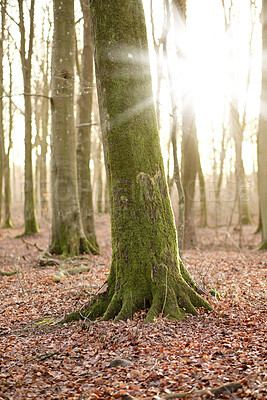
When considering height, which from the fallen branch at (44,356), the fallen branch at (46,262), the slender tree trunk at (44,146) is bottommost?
the fallen branch at (44,356)

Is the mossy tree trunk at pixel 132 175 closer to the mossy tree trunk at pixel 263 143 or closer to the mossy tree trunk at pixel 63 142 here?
the mossy tree trunk at pixel 63 142

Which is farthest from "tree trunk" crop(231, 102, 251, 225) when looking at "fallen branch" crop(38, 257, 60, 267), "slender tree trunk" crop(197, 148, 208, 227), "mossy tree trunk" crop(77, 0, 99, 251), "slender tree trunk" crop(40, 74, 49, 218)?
"slender tree trunk" crop(40, 74, 49, 218)

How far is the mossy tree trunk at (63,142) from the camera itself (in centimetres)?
1016

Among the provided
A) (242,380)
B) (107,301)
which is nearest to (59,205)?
(107,301)

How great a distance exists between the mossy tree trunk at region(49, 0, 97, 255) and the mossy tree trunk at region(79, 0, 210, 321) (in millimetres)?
5650

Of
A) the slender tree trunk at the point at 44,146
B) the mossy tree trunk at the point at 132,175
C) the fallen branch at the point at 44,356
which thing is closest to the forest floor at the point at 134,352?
the fallen branch at the point at 44,356

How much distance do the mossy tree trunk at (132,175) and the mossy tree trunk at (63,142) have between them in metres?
5.65

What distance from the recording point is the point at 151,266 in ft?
15.0

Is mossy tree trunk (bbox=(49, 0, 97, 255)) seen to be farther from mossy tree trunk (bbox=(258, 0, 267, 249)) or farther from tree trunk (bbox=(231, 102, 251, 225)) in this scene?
mossy tree trunk (bbox=(258, 0, 267, 249))

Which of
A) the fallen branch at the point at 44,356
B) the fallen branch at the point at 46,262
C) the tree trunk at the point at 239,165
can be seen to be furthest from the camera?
the tree trunk at the point at 239,165

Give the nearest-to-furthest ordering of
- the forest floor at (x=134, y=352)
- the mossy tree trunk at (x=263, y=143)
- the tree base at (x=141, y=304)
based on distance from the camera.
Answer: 1. the forest floor at (x=134, y=352)
2. the tree base at (x=141, y=304)
3. the mossy tree trunk at (x=263, y=143)

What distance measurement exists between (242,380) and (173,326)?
1319 mm

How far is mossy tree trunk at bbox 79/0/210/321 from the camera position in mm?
4574

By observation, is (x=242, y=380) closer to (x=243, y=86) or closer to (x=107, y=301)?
(x=107, y=301)
